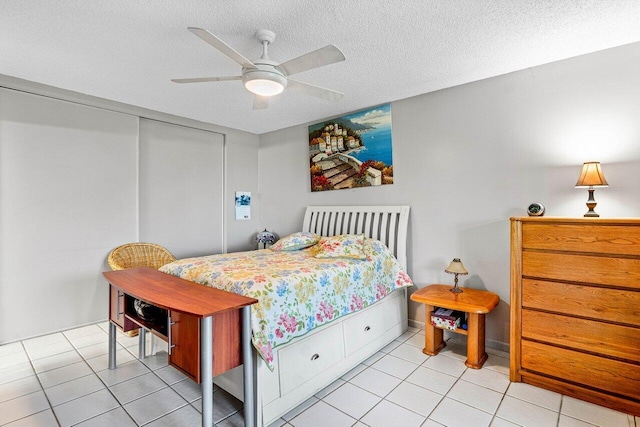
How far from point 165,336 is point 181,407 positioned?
0.60 m

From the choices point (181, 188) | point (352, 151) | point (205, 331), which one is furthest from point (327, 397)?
point (181, 188)

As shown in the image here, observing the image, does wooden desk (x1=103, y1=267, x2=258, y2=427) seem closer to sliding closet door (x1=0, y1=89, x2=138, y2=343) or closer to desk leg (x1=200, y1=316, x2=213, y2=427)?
desk leg (x1=200, y1=316, x2=213, y2=427)

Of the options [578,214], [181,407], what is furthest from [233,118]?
[578,214]

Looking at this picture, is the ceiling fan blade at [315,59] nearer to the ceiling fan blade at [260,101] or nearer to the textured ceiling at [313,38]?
the textured ceiling at [313,38]

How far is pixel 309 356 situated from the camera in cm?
227

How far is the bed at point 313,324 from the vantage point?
6.48 ft

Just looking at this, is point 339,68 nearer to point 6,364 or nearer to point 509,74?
point 509,74

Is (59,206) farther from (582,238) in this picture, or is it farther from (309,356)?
(582,238)

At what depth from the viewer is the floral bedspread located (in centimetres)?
201

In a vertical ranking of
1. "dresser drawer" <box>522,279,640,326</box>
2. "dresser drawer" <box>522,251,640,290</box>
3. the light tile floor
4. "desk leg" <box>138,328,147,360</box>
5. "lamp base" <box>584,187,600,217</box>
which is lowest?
the light tile floor

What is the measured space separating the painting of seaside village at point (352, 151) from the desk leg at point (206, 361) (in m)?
2.70

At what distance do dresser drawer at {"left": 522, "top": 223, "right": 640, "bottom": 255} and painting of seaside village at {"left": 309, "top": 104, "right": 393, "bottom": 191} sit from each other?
5.41ft

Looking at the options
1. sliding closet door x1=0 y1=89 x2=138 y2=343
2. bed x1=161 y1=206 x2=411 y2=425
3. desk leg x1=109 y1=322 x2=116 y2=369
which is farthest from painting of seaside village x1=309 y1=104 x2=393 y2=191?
desk leg x1=109 y1=322 x2=116 y2=369

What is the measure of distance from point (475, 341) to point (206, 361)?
2.19 m
